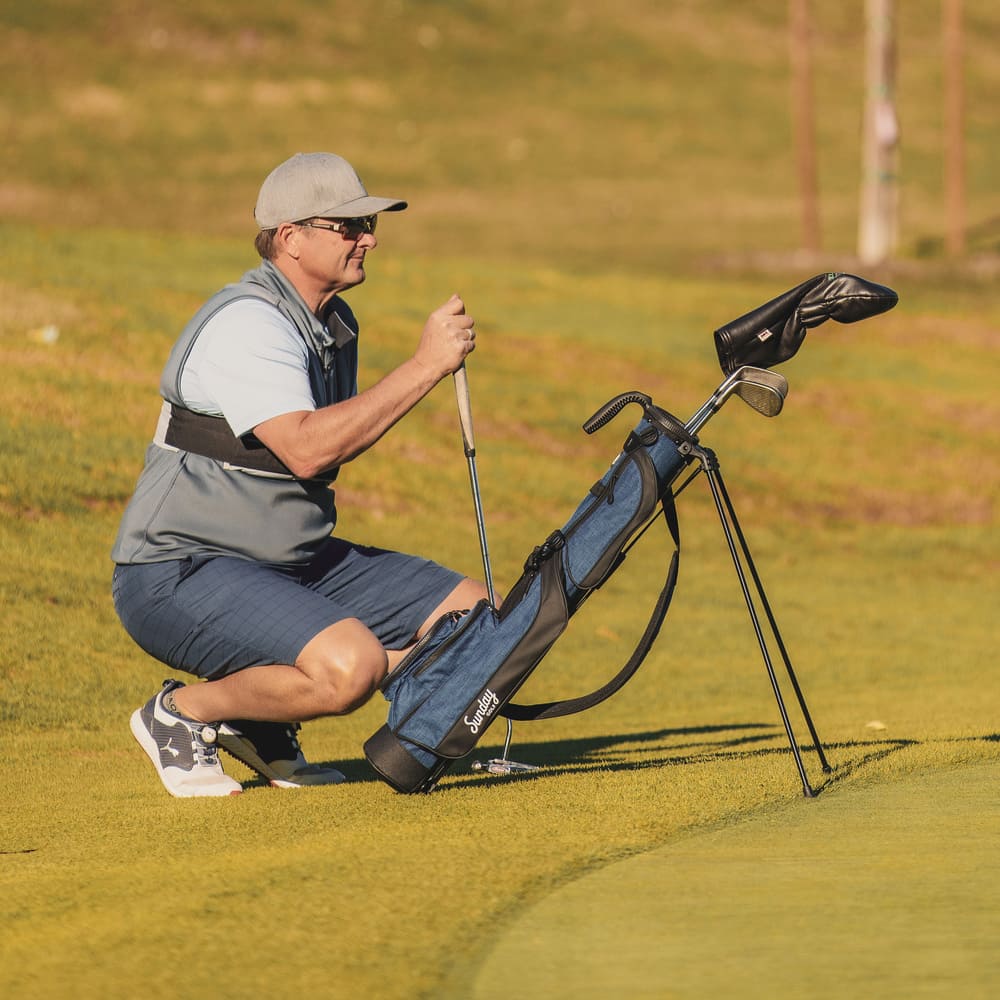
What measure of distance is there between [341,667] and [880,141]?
2540 cm

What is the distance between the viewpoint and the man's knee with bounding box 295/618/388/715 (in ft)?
17.4

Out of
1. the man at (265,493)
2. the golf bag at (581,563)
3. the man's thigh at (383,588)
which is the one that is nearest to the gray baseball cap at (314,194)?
the man at (265,493)

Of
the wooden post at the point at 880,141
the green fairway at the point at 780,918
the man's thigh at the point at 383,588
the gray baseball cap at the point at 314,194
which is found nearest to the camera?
the green fairway at the point at 780,918

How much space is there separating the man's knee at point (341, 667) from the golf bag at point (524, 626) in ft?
0.41

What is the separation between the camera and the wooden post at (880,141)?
92.1 ft

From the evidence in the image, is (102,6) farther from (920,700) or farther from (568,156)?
(920,700)

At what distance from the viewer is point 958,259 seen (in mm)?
29312

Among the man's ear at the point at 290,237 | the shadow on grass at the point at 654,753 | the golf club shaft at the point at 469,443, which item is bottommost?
the shadow on grass at the point at 654,753

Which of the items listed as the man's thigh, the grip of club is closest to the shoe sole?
the man's thigh

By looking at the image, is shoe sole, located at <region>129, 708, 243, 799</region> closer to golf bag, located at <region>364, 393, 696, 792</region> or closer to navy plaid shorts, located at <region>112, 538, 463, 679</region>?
navy plaid shorts, located at <region>112, 538, 463, 679</region>

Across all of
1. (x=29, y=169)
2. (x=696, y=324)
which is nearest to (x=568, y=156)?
(x=29, y=169)

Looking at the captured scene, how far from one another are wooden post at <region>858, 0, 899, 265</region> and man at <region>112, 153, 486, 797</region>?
23615 millimetres

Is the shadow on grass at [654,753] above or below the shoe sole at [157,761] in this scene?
below

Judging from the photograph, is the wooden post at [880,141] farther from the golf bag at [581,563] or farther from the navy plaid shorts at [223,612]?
the navy plaid shorts at [223,612]
